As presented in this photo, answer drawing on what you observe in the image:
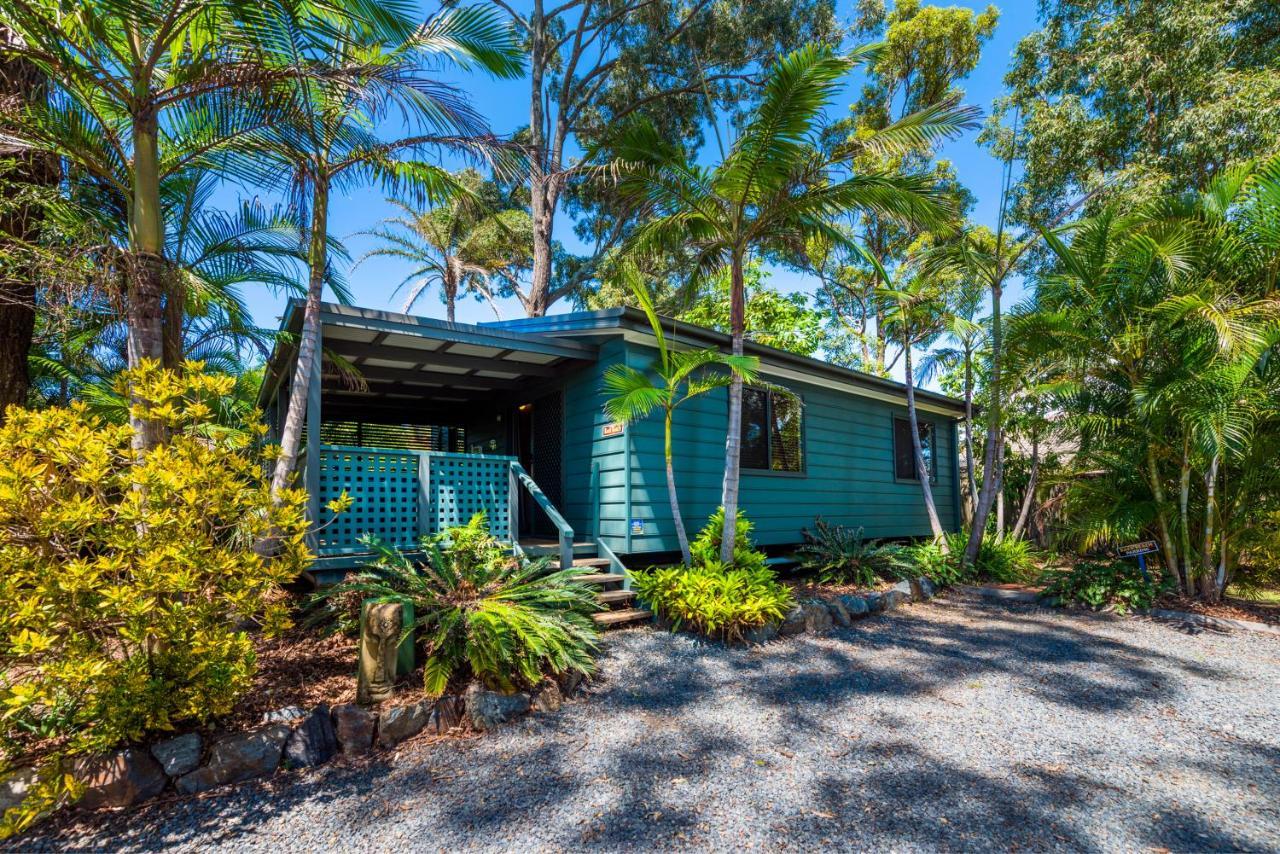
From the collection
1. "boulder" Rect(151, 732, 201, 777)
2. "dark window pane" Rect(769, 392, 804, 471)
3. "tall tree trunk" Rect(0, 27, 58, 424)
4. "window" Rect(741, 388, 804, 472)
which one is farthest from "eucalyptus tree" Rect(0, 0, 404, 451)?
"dark window pane" Rect(769, 392, 804, 471)

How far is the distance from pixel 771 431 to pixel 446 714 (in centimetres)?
554

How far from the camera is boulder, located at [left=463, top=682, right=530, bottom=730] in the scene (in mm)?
3600

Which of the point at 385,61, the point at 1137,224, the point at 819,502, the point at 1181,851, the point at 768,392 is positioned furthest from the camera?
the point at 819,502

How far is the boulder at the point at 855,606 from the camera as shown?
628cm

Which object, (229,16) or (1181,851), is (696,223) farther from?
(1181,851)

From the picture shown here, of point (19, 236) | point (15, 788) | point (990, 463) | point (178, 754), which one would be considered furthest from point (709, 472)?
point (19, 236)

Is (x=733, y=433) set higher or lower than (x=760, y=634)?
higher

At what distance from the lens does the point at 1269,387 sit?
238 inches

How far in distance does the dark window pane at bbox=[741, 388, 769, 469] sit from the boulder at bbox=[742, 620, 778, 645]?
8.31 feet

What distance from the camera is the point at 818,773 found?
Result: 306 cm

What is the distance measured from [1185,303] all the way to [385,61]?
753 cm

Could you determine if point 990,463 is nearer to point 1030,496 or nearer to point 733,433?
point 1030,496

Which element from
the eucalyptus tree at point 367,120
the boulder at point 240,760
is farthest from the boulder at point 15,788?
the eucalyptus tree at point 367,120

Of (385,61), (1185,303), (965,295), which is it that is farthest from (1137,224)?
(385,61)
